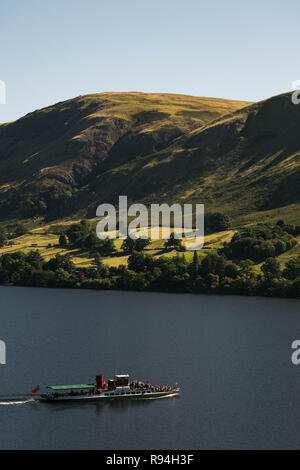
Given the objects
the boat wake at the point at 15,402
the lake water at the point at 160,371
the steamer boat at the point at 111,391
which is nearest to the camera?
the lake water at the point at 160,371

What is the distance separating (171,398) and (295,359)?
37.5m

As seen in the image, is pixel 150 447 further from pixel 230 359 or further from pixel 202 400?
pixel 230 359

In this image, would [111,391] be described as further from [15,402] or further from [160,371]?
[160,371]

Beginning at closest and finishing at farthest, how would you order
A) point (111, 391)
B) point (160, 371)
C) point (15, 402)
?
1. point (15, 402)
2. point (111, 391)
3. point (160, 371)

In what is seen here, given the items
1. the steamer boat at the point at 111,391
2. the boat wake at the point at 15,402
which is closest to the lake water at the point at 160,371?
the boat wake at the point at 15,402

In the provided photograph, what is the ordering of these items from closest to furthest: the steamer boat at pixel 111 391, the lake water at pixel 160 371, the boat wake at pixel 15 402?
the lake water at pixel 160 371, the boat wake at pixel 15 402, the steamer boat at pixel 111 391

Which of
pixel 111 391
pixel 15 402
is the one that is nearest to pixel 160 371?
pixel 111 391

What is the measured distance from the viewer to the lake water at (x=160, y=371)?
8744 cm

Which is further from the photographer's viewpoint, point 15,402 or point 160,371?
point 160,371

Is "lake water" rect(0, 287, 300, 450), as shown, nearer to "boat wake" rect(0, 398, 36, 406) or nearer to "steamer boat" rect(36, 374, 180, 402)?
"boat wake" rect(0, 398, 36, 406)

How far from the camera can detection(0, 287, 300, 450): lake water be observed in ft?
287

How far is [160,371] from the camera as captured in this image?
119688mm

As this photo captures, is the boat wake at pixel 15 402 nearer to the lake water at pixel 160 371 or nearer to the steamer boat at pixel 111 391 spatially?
the lake water at pixel 160 371

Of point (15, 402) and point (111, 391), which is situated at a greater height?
point (111, 391)
